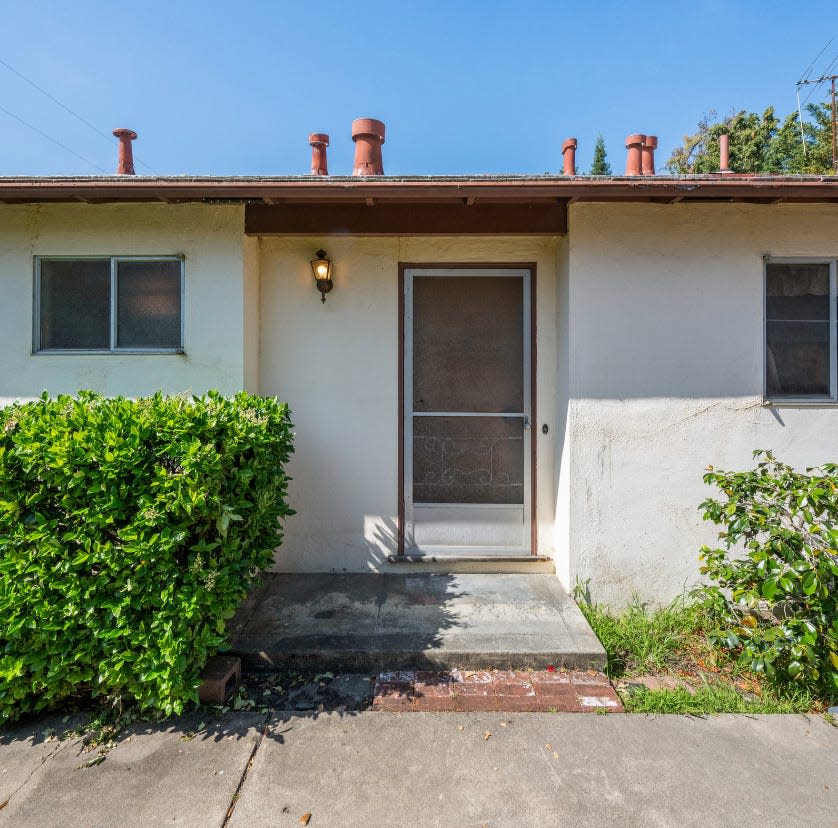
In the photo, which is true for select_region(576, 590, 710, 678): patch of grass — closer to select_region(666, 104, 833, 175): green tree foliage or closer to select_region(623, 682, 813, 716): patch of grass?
select_region(623, 682, 813, 716): patch of grass

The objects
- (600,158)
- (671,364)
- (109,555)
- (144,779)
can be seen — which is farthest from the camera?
(600,158)

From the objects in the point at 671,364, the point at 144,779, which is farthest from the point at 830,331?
the point at 144,779

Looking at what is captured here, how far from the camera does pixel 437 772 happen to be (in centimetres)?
257

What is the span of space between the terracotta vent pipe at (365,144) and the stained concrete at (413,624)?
4393 mm

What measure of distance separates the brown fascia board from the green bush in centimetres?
190

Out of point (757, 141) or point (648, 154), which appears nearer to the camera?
point (648, 154)

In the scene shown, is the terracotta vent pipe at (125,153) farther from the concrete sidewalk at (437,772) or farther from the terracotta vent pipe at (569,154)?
the concrete sidewalk at (437,772)

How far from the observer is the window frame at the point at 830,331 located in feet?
13.3

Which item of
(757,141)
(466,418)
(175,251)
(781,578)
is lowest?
(781,578)

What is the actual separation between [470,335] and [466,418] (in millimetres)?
741

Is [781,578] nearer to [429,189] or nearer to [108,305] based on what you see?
[429,189]

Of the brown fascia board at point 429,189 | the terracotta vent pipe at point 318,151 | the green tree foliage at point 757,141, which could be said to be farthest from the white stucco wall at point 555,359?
the green tree foliage at point 757,141

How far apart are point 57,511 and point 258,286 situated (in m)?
2.44

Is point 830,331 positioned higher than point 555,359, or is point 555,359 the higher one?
point 830,331
